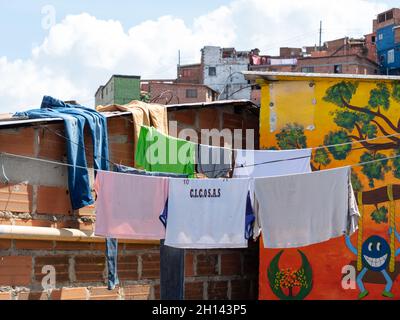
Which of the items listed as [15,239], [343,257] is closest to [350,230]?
[343,257]

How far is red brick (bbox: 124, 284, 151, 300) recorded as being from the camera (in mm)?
9445

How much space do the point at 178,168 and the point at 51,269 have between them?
2.15 m

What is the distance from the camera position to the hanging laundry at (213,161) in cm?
941

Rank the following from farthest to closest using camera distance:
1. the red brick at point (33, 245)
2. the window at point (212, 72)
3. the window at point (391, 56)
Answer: the window at point (212, 72) → the window at point (391, 56) → the red brick at point (33, 245)

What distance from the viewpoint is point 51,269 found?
8.54m

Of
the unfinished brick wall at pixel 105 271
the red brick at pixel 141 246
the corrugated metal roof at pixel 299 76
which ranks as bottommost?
the unfinished brick wall at pixel 105 271

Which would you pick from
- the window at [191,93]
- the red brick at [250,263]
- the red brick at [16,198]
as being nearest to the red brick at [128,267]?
the red brick at [16,198]

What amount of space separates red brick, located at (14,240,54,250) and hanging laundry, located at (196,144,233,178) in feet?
7.58

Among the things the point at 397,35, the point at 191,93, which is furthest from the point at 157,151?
the point at 397,35

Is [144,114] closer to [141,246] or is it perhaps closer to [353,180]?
[141,246]

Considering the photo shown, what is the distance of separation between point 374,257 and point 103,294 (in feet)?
13.1

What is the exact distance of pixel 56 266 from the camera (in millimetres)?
8602

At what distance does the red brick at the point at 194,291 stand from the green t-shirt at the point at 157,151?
2.04 m

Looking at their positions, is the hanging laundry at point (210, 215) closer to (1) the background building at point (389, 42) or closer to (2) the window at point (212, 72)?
(1) the background building at point (389, 42)
